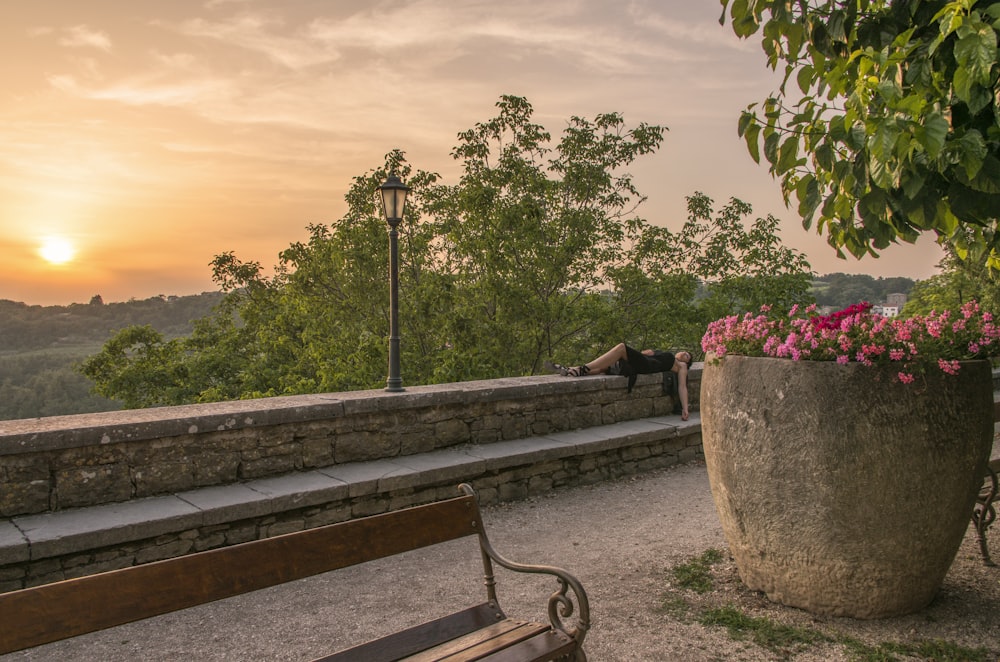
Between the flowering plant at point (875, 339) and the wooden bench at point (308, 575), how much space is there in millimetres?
1653

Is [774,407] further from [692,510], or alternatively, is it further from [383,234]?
[383,234]

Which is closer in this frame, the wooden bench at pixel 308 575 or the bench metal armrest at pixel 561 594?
the wooden bench at pixel 308 575

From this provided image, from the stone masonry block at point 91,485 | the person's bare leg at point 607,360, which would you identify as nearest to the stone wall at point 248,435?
the stone masonry block at point 91,485

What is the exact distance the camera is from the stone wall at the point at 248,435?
3.85 metres

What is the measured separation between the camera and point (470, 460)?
17.0ft

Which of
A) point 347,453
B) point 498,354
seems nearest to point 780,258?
point 498,354

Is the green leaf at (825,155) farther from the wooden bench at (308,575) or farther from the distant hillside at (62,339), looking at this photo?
the distant hillside at (62,339)

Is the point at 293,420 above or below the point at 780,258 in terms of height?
below

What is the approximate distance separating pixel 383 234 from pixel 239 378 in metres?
6.81

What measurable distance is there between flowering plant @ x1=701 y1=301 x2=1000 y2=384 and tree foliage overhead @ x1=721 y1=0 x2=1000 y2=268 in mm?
387

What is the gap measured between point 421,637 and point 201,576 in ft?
2.71

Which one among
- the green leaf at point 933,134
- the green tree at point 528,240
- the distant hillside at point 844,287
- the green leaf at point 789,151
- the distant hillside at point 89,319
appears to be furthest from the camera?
the distant hillside at point 89,319

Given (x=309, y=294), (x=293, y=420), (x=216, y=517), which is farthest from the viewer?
(x=309, y=294)

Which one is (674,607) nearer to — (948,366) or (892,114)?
(948,366)
